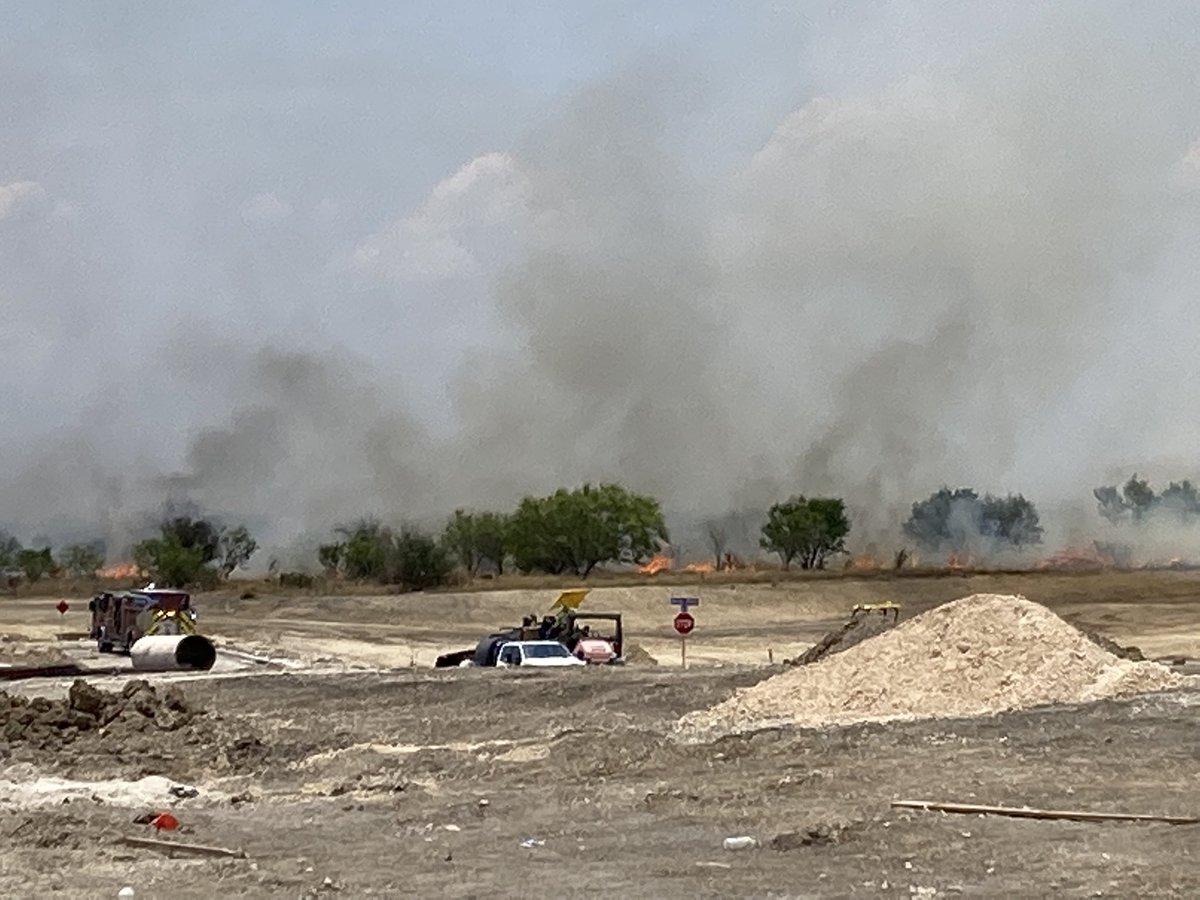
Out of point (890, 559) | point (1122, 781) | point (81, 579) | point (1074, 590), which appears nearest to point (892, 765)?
point (1122, 781)

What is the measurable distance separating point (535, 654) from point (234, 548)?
83.6 meters

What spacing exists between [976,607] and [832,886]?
13348mm

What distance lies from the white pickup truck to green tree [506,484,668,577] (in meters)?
67.0

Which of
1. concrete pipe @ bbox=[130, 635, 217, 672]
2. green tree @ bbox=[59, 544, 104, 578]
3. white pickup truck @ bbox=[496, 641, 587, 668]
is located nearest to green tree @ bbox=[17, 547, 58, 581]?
green tree @ bbox=[59, 544, 104, 578]

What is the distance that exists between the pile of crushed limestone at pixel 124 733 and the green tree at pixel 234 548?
295 feet

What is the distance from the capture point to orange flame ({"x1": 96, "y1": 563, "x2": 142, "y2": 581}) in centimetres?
12262

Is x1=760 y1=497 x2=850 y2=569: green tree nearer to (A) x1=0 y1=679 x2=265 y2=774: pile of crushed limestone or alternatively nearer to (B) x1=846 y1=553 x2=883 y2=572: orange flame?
(B) x1=846 y1=553 x2=883 y2=572: orange flame

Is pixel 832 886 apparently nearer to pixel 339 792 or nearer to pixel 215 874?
pixel 215 874

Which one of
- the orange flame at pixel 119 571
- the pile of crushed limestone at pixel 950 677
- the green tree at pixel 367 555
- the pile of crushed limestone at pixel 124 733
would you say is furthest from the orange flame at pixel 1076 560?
the pile of crushed limestone at pixel 124 733

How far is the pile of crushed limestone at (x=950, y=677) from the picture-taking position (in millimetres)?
21359

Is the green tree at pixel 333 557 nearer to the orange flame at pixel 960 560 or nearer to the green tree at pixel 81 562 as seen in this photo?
the green tree at pixel 81 562

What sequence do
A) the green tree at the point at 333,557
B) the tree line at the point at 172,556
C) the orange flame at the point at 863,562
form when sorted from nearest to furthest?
1. the tree line at the point at 172,556
2. the orange flame at the point at 863,562
3. the green tree at the point at 333,557

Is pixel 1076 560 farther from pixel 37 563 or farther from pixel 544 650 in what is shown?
pixel 544 650

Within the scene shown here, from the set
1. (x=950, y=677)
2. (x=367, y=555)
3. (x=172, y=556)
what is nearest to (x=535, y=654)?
(x=950, y=677)
